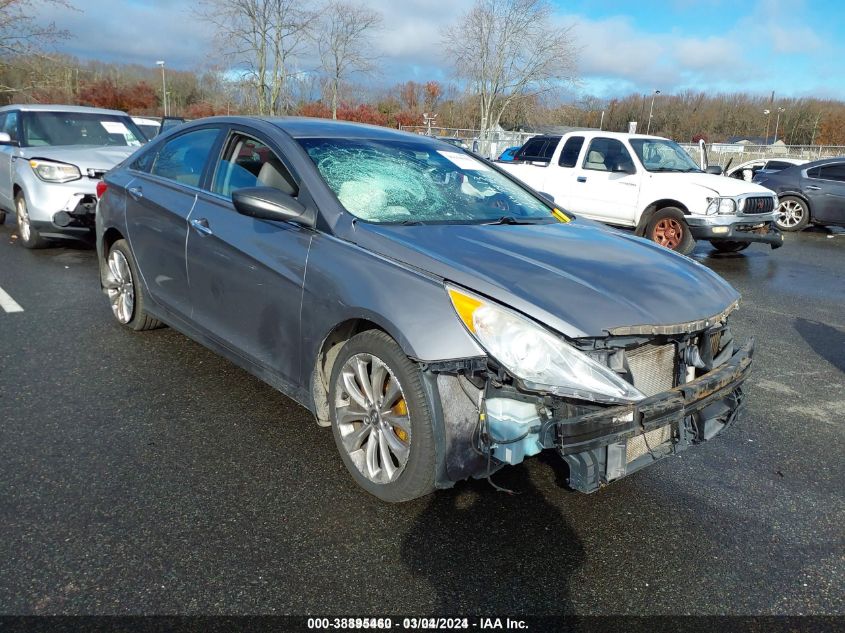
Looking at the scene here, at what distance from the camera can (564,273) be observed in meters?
2.86

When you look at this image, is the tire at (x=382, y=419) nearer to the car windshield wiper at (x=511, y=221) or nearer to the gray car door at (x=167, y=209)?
the car windshield wiper at (x=511, y=221)

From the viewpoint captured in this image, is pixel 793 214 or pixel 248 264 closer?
pixel 248 264

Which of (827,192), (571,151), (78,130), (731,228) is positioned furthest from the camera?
(827,192)

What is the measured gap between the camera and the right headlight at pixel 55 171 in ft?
25.8

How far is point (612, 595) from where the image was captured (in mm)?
2449

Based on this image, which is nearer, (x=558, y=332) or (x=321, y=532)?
(x=558, y=332)

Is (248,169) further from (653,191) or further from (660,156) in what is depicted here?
(660,156)

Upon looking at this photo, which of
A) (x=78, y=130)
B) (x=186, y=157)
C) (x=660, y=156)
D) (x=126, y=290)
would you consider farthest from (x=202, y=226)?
(x=660, y=156)

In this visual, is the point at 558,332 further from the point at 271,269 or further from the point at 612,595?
the point at 271,269

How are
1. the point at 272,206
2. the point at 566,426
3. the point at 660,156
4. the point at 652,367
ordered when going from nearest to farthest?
the point at 566,426, the point at 652,367, the point at 272,206, the point at 660,156

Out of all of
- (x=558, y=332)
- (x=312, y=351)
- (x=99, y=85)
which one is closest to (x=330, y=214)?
(x=312, y=351)

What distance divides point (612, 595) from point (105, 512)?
205 cm

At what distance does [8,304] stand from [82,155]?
9.38 feet

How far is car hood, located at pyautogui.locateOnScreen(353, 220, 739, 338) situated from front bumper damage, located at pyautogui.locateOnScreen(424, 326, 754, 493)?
0.88 feet
